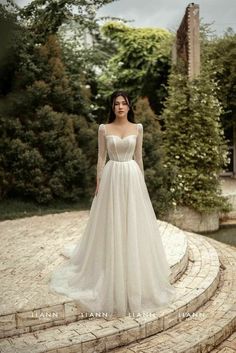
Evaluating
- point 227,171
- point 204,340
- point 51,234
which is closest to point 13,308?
point 204,340

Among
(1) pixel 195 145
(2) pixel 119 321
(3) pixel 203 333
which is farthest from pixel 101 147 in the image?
(1) pixel 195 145

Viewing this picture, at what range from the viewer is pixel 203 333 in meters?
2.94

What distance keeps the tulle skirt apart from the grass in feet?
11.4

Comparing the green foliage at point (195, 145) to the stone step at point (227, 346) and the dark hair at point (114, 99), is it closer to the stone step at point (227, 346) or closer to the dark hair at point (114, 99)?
the dark hair at point (114, 99)

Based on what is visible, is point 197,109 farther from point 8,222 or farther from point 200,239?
point 8,222

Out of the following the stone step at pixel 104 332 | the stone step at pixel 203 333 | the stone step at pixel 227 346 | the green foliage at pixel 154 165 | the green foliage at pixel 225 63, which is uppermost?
the green foliage at pixel 225 63

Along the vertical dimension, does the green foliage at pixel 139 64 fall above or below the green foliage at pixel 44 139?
above

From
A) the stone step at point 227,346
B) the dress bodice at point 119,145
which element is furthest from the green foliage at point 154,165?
the stone step at point 227,346

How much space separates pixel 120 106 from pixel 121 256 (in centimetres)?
125

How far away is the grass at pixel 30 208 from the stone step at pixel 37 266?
35 centimetres

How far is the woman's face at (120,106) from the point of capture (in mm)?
3123

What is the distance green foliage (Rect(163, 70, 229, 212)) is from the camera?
281 inches

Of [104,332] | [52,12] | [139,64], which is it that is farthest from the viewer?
[139,64]

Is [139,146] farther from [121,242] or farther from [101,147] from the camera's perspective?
[121,242]
